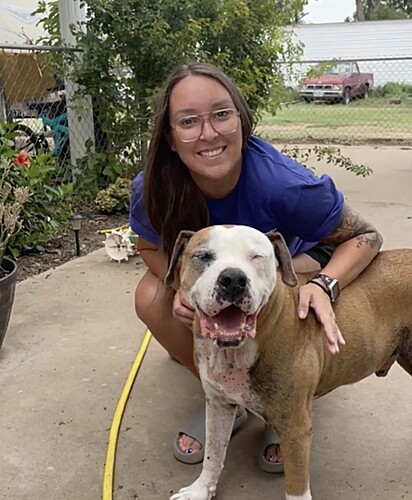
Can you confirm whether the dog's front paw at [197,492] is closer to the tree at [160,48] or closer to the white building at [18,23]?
the tree at [160,48]

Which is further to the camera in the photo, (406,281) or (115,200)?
(115,200)

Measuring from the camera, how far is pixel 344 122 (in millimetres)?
14922

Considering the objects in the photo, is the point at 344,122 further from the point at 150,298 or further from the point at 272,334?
the point at 272,334

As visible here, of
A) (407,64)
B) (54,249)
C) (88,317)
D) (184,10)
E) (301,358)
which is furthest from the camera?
(407,64)

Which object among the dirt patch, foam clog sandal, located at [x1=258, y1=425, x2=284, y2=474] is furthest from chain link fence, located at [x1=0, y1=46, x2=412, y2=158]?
foam clog sandal, located at [x1=258, y1=425, x2=284, y2=474]

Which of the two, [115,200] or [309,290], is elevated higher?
[309,290]

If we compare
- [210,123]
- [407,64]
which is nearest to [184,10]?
[210,123]

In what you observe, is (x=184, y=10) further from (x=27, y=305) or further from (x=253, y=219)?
(x=253, y=219)

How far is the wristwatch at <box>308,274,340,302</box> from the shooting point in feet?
7.54

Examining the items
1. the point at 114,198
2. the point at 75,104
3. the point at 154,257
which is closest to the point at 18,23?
the point at 75,104

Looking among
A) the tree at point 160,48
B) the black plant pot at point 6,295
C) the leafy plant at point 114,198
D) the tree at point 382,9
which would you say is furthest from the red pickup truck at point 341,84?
the tree at point 382,9

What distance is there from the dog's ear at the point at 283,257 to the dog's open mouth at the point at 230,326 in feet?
0.79

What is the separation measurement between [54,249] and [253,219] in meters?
3.11

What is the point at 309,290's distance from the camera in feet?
7.41
